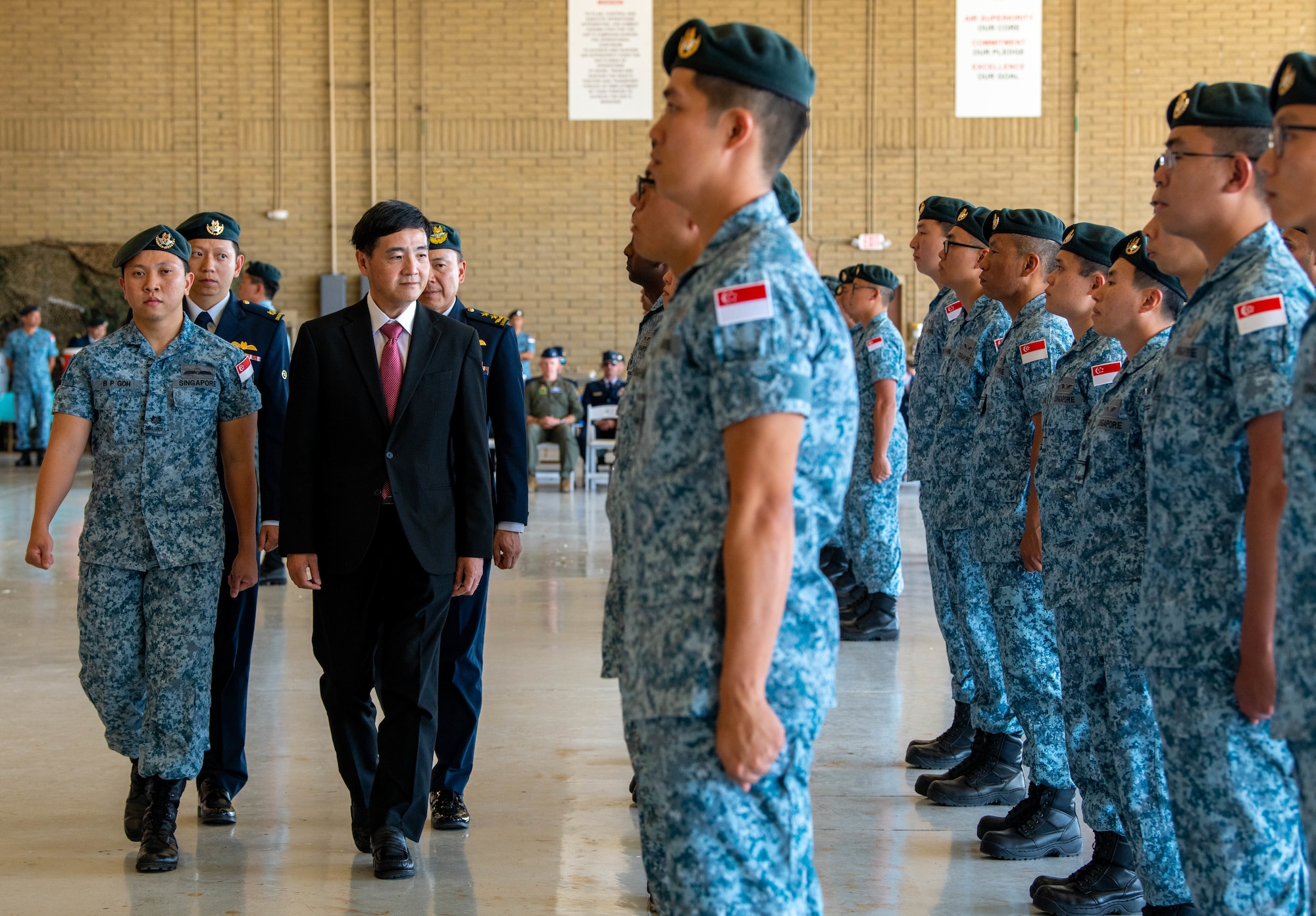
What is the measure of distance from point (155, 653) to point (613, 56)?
501 inches

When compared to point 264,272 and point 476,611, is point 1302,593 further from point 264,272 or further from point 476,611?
point 264,272

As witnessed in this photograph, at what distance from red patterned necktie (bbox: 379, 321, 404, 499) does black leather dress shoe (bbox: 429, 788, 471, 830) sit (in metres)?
1.16

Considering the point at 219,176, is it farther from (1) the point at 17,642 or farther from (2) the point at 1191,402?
(2) the point at 1191,402

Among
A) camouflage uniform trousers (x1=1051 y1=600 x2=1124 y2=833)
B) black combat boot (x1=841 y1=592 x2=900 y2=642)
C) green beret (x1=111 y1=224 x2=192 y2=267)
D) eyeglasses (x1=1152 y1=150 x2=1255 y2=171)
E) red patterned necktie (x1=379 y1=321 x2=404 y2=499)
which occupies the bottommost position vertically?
black combat boot (x1=841 y1=592 x2=900 y2=642)

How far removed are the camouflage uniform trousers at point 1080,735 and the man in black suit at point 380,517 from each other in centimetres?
151

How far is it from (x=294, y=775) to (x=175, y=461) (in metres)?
1.21

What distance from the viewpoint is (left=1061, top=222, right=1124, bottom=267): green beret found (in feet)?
11.1

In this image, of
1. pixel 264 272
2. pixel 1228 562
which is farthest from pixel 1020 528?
pixel 264 272

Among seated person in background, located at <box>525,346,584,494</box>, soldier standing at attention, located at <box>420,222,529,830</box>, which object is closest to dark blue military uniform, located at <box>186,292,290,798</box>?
soldier standing at attention, located at <box>420,222,529,830</box>

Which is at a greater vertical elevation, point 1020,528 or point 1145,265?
point 1145,265

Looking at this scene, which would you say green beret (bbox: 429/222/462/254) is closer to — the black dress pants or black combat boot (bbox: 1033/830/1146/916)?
the black dress pants

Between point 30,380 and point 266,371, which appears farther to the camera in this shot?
point 30,380

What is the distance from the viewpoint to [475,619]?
3738mm

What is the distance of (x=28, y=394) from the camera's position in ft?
47.7
